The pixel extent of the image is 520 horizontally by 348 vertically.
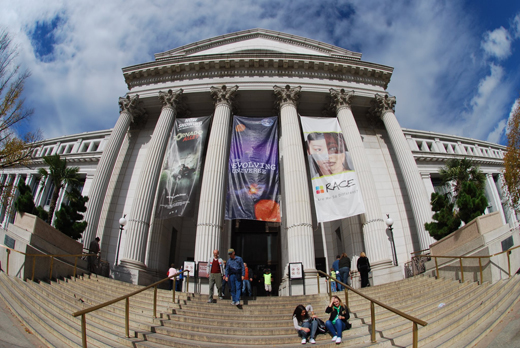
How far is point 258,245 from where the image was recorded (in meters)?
22.6

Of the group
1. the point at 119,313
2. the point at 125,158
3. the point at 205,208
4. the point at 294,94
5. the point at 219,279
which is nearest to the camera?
the point at 119,313

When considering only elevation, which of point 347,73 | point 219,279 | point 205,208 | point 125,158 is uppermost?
point 347,73

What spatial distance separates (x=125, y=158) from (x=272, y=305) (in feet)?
61.4

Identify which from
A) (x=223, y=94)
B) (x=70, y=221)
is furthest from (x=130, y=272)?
(x=223, y=94)

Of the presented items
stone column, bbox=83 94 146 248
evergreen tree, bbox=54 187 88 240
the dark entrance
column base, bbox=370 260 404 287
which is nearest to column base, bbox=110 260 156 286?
stone column, bbox=83 94 146 248

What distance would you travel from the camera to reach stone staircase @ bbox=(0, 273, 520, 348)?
654 cm

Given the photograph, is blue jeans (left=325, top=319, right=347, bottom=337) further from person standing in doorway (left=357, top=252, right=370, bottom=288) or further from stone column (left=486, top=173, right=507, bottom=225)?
stone column (left=486, top=173, right=507, bottom=225)

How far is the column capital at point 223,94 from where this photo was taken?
2180 cm

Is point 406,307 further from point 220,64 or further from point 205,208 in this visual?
point 220,64

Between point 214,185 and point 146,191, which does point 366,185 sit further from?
point 146,191

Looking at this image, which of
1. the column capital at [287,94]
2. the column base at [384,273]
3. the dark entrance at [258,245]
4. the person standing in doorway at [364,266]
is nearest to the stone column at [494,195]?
the column base at [384,273]

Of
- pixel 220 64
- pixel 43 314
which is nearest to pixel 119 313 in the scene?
pixel 43 314

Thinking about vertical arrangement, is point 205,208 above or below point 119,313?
above

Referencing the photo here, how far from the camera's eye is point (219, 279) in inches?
397
